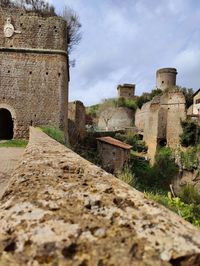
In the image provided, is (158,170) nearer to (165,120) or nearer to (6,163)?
(165,120)

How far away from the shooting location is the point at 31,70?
63.1ft

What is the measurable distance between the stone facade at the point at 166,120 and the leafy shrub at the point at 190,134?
783 millimetres

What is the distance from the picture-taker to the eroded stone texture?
5.32ft

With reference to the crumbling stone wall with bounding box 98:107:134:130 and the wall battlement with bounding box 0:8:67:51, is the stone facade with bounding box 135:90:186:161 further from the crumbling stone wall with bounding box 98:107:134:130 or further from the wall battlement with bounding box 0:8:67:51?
the wall battlement with bounding box 0:8:67:51

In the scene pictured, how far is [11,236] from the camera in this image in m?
1.87

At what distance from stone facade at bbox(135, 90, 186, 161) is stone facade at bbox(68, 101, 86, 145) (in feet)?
25.0

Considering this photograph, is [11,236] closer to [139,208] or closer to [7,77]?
[139,208]

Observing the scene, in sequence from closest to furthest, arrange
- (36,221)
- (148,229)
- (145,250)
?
(145,250) → (148,229) → (36,221)

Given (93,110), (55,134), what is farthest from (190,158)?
(93,110)

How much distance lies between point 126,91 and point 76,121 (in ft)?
80.9

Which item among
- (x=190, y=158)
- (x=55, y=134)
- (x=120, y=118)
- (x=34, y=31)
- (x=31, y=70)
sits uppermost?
(x=34, y=31)

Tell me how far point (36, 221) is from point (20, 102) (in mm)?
17561

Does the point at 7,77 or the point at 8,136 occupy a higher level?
the point at 7,77

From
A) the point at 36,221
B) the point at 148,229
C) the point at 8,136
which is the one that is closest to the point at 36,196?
the point at 36,221
